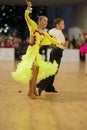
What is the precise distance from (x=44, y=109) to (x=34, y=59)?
4.47 ft

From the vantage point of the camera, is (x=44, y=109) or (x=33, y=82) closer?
(x=44, y=109)

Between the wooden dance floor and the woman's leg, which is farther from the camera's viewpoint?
the woman's leg

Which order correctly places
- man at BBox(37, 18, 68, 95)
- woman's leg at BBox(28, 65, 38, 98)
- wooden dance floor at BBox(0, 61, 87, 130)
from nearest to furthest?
wooden dance floor at BBox(0, 61, 87, 130), woman's leg at BBox(28, 65, 38, 98), man at BBox(37, 18, 68, 95)

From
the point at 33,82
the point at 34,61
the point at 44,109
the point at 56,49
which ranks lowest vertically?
the point at 44,109

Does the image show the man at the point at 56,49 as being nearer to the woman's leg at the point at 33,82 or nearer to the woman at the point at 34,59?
the woman's leg at the point at 33,82

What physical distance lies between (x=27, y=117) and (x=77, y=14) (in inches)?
854

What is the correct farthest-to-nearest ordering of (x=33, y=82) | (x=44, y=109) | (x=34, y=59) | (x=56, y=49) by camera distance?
(x=56, y=49), (x=33, y=82), (x=34, y=59), (x=44, y=109)

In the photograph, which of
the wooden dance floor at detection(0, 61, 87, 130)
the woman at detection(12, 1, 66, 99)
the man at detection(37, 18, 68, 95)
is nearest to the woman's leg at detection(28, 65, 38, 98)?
the woman at detection(12, 1, 66, 99)

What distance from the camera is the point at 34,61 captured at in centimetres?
800

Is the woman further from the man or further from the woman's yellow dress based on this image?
the man

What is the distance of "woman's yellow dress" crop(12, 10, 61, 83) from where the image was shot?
25.8 ft

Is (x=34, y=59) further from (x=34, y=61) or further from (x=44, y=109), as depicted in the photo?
(x=44, y=109)

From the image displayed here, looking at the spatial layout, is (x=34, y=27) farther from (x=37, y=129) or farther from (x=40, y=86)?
(x=37, y=129)

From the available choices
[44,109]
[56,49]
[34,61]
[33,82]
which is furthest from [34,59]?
[44,109]
